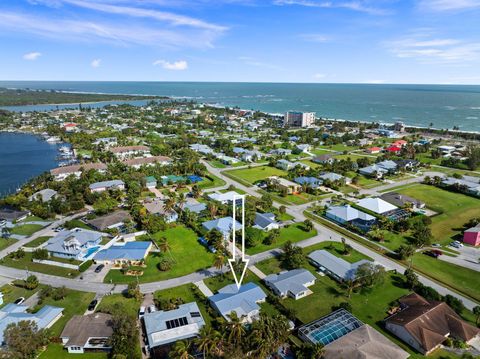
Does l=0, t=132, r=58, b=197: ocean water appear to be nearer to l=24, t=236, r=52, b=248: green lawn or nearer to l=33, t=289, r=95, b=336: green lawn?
l=24, t=236, r=52, b=248: green lawn

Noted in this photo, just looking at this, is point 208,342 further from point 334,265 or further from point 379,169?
point 379,169

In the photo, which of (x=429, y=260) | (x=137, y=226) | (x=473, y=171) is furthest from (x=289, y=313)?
(x=473, y=171)

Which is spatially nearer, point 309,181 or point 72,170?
point 309,181

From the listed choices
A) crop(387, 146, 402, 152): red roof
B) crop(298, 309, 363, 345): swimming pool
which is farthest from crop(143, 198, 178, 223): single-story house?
crop(387, 146, 402, 152): red roof

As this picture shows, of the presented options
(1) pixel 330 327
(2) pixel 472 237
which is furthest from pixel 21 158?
(2) pixel 472 237

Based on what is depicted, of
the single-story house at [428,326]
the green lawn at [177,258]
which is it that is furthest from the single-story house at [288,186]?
the single-story house at [428,326]

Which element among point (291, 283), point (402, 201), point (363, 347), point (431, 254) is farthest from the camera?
point (402, 201)

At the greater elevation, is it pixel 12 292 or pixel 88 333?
pixel 88 333
